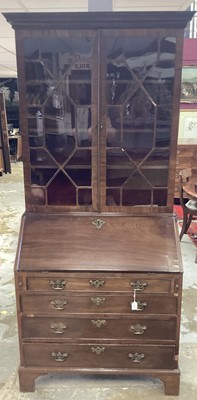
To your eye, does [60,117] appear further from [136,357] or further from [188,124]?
[188,124]

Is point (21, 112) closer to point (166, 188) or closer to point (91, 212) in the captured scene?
point (91, 212)

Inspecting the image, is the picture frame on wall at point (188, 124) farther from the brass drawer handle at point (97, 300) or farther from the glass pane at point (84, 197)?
the brass drawer handle at point (97, 300)

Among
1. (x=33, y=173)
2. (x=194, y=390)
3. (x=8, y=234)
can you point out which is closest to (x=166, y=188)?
(x=33, y=173)

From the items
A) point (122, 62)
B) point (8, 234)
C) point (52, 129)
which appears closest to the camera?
point (122, 62)

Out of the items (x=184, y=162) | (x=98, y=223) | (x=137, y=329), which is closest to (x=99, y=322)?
(x=137, y=329)

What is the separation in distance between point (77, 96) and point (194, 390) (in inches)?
76.1

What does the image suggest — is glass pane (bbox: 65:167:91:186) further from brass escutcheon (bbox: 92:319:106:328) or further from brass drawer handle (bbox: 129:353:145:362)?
brass drawer handle (bbox: 129:353:145:362)

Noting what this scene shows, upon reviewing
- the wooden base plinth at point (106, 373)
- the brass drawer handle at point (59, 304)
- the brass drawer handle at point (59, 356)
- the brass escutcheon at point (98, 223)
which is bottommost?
the wooden base plinth at point (106, 373)

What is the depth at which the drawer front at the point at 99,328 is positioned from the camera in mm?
2164

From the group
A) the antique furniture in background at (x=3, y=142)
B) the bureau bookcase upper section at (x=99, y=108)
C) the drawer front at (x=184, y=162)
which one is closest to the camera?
the bureau bookcase upper section at (x=99, y=108)

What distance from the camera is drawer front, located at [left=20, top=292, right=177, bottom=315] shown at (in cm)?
212

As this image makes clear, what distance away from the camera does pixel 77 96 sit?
2.07 m

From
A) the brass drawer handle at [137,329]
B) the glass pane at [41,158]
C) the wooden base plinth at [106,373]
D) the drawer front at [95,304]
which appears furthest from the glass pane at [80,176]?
the wooden base plinth at [106,373]

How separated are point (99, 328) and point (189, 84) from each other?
189 inches
